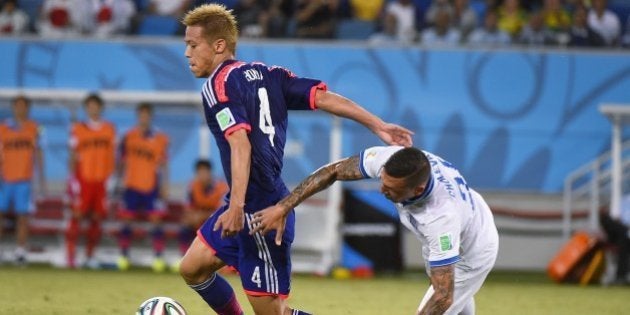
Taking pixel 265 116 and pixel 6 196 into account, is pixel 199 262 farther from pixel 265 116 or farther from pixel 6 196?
pixel 6 196

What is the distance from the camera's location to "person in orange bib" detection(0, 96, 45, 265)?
1582cm

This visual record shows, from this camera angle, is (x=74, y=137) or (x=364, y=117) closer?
(x=364, y=117)

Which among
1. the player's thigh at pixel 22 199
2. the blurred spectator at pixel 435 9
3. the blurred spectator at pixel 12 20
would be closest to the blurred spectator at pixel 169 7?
the blurred spectator at pixel 12 20

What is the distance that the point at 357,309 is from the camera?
10992mm

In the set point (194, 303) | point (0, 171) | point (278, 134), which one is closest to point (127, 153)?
point (0, 171)

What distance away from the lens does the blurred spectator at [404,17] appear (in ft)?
57.6

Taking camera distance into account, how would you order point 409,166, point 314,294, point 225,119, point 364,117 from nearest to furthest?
point 409,166 < point 225,119 < point 364,117 < point 314,294

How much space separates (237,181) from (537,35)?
36.8 ft

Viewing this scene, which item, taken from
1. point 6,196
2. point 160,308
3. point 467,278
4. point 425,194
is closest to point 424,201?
point 425,194

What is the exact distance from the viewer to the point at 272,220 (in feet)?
22.4

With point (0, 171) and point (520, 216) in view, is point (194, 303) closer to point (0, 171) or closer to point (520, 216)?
point (0, 171)

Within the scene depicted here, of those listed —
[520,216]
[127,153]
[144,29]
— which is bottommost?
[520,216]

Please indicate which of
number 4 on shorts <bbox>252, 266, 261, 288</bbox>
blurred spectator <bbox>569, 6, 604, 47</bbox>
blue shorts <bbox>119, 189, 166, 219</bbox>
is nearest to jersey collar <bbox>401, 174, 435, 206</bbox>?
number 4 on shorts <bbox>252, 266, 261, 288</bbox>

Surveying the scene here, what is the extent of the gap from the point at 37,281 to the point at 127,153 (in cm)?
308
